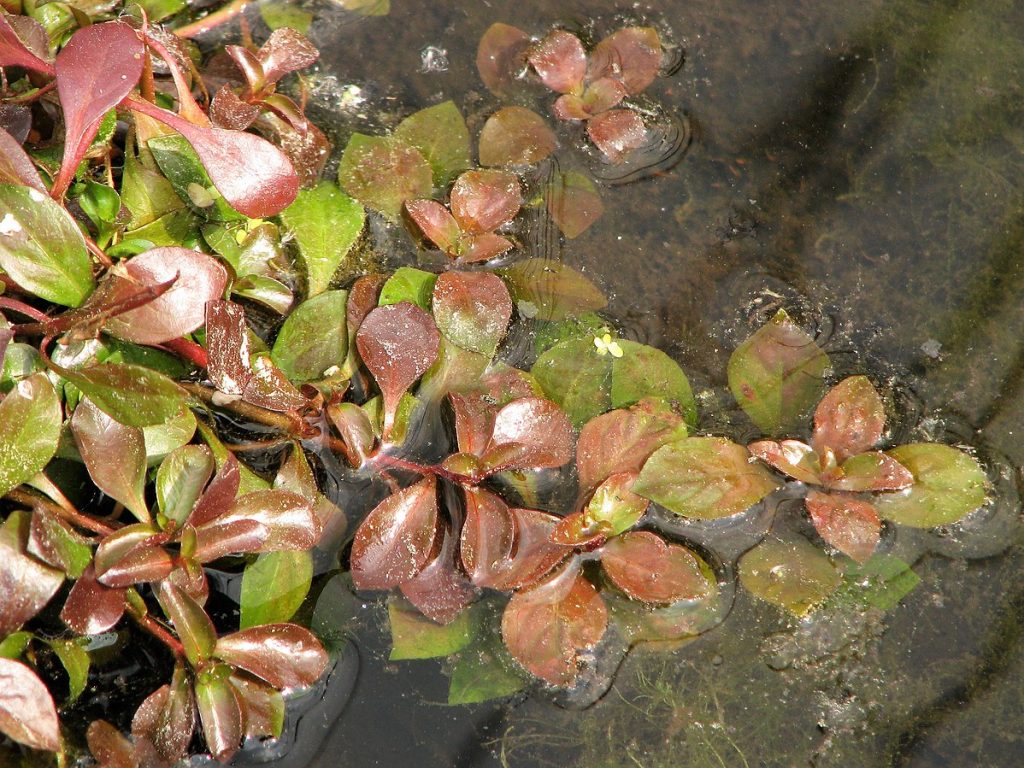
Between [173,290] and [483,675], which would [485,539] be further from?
[173,290]

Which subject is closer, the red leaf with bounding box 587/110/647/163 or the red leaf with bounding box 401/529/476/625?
the red leaf with bounding box 401/529/476/625

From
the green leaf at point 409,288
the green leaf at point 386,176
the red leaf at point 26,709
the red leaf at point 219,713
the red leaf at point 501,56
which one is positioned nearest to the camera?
the red leaf at point 26,709

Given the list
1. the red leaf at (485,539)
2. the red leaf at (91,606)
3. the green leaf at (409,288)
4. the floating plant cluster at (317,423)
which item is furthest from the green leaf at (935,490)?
the red leaf at (91,606)

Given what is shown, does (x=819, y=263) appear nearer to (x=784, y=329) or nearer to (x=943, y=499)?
(x=784, y=329)

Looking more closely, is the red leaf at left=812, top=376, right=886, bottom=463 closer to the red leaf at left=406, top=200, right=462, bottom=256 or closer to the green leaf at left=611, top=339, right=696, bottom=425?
the green leaf at left=611, top=339, right=696, bottom=425

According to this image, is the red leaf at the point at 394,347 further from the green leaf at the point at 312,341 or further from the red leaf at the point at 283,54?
the red leaf at the point at 283,54

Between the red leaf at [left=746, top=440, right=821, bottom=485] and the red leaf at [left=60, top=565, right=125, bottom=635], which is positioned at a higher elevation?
the red leaf at [left=746, top=440, right=821, bottom=485]

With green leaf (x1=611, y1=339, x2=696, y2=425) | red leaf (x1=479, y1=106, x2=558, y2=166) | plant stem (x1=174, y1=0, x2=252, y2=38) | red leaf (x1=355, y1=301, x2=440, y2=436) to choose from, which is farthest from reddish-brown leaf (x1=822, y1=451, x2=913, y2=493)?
plant stem (x1=174, y1=0, x2=252, y2=38)
